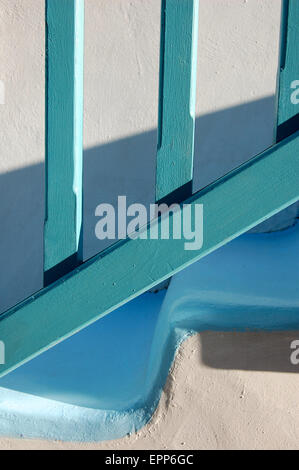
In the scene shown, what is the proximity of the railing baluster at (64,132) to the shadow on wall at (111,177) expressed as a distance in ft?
5.63

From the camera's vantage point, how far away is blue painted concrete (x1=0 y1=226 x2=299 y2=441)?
4.93 feet

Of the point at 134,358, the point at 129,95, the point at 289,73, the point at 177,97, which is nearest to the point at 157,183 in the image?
the point at 177,97

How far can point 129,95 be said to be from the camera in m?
2.97

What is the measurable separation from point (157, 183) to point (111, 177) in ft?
6.22

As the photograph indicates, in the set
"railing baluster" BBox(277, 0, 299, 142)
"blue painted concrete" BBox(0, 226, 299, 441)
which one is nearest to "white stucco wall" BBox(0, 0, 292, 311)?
"blue painted concrete" BBox(0, 226, 299, 441)

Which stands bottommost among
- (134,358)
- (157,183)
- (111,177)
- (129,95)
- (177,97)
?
(134,358)

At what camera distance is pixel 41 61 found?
9.98 feet

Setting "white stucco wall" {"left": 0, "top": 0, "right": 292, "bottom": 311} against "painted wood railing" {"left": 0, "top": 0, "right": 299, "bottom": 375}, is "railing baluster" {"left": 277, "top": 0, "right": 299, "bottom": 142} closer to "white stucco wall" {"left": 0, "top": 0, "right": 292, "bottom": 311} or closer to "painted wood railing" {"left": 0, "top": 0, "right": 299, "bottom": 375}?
"painted wood railing" {"left": 0, "top": 0, "right": 299, "bottom": 375}

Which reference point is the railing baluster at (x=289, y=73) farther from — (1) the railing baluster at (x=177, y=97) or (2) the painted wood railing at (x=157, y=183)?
(1) the railing baluster at (x=177, y=97)

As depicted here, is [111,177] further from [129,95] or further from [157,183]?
[157,183]

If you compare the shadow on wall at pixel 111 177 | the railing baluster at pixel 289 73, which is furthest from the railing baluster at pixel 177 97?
the shadow on wall at pixel 111 177

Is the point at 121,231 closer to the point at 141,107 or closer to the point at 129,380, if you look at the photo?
the point at 129,380

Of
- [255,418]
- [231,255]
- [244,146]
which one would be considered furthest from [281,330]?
[244,146]

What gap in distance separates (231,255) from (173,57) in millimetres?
1005
